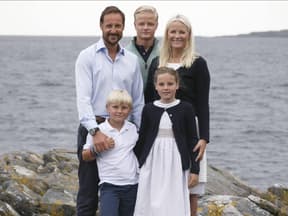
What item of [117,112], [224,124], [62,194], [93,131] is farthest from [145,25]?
[224,124]

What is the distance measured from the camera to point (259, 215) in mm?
7785

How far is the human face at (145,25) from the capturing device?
6148 millimetres

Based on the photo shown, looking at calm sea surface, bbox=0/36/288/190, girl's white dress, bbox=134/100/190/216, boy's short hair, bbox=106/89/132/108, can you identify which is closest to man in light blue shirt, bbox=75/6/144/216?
boy's short hair, bbox=106/89/132/108

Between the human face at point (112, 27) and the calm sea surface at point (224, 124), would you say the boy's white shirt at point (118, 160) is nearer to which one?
the human face at point (112, 27)

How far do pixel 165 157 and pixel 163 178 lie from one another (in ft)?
0.56

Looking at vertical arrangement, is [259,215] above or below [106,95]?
below

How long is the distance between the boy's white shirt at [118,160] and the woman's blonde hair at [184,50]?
2.23 feet

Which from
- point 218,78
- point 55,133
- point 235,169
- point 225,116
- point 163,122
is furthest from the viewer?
point 218,78

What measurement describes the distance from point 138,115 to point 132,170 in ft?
1.58

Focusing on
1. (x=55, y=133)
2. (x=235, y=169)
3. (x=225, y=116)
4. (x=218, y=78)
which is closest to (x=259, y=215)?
(x=235, y=169)

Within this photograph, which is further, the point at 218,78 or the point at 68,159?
the point at 218,78

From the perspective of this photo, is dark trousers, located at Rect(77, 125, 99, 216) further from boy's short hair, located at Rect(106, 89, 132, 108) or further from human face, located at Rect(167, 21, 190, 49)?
human face, located at Rect(167, 21, 190, 49)

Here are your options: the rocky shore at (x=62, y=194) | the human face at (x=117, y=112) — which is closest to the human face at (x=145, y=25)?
the human face at (x=117, y=112)

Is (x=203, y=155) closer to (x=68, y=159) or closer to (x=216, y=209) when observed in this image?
(x=216, y=209)
